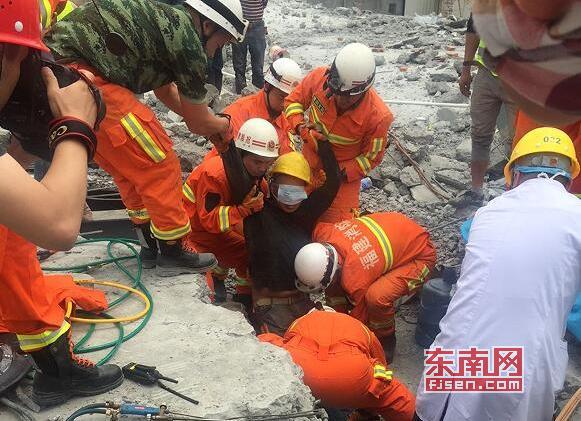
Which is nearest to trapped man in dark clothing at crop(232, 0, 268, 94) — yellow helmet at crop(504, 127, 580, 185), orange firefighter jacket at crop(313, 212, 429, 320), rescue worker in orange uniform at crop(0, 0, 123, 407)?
orange firefighter jacket at crop(313, 212, 429, 320)

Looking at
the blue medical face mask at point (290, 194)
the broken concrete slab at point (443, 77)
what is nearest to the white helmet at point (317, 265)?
the blue medical face mask at point (290, 194)

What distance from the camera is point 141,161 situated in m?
3.06

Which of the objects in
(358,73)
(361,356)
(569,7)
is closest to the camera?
(569,7)

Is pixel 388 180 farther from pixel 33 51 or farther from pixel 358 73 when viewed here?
pixel 33 51

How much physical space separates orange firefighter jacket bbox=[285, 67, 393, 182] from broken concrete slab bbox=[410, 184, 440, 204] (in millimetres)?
1123

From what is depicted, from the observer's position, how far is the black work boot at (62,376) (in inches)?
89.6

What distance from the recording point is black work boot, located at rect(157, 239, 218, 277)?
3.43 metres

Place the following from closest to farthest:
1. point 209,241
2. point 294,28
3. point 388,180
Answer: point 209,241 < point 388,180 < point 294,28

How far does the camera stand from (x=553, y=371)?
101 inches

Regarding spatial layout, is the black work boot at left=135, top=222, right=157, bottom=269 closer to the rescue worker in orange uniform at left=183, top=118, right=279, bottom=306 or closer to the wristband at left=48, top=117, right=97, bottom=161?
the rescue worker in orange uniform at left=183, top=118, right=279, bottom=306

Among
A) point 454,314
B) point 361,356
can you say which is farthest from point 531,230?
point 361,356

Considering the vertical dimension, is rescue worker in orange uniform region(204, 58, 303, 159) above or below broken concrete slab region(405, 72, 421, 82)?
above

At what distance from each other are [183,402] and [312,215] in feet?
7.80

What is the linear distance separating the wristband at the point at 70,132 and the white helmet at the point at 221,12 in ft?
7.64
